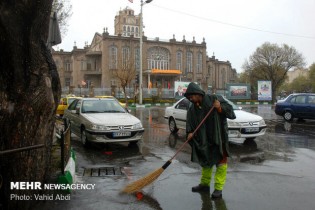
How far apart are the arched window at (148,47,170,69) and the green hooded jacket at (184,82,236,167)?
6079cm

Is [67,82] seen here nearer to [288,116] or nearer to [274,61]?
[274,61]

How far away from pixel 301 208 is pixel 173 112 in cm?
825

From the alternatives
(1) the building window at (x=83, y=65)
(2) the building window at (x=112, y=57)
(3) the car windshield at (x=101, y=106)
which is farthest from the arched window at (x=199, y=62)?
(3) the car windshield at (x=101, y=106)

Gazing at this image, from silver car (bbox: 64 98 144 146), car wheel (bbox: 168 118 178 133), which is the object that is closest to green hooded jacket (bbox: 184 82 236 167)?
silver car (bbox: 64 98 144 146)

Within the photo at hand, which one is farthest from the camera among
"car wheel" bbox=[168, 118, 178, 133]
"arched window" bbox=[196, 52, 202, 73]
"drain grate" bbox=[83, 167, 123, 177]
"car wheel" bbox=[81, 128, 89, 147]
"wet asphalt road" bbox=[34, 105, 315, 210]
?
"arched window" bbox=[196, 52, 202, 73]

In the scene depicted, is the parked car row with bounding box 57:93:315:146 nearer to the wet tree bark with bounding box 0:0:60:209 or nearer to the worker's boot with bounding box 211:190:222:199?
the wet tree bark with bounding box 0:0:60:209

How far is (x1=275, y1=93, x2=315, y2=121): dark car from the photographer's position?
16266 mm

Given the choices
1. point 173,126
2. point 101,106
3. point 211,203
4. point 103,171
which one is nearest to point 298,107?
point 173,126

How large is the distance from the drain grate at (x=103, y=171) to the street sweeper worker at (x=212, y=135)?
2.10m

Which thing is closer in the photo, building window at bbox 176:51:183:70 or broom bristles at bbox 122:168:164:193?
broom bristles at bbox 122:168:164:193

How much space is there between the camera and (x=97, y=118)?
9.49 metres

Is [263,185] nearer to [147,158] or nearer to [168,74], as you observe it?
[147,158]

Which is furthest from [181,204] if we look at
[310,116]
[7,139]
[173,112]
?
[310,116]

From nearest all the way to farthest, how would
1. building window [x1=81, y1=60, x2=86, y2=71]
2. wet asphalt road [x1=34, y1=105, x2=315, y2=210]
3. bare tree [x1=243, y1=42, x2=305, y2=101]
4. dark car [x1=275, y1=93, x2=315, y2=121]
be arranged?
wet asphalt road [x1=34, y1=105, x2=315, y2=210]
dark car [x1=275, y1=93, x2=315, y2=121]
bare tree [x1=243, y1=42, x2=305, y2=101]
building window [x1=81, y1=60, x2=86, y2=71]
